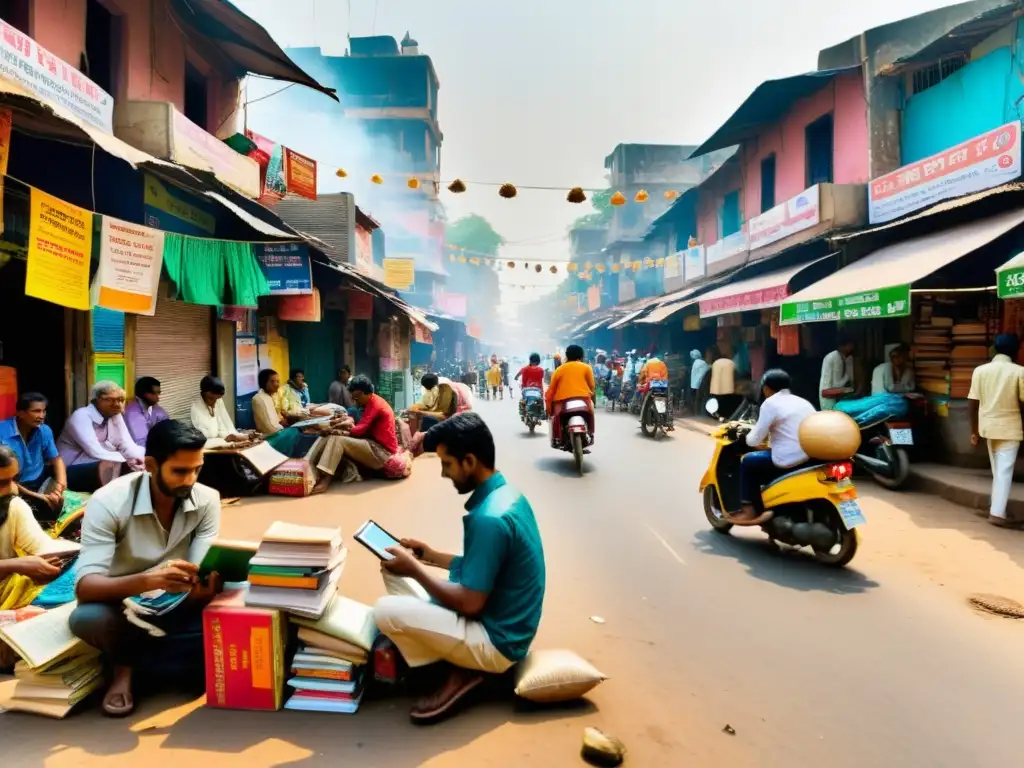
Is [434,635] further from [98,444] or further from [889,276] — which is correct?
[889,276]

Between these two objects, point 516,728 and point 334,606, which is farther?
point 334,606

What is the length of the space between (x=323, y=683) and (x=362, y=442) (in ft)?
18.7

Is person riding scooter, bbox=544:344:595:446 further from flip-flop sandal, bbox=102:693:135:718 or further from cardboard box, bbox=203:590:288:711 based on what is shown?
flip-flop sandal, bbox=102:693:135:718

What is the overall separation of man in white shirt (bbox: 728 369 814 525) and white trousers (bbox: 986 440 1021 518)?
2262 millimetres

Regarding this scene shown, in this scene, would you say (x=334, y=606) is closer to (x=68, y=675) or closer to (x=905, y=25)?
(x=68, y=675)

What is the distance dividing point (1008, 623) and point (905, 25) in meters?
13.4

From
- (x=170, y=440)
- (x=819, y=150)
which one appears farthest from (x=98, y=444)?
(x=819, y=150)

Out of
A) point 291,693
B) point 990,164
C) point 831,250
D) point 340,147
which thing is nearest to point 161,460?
point 291,693

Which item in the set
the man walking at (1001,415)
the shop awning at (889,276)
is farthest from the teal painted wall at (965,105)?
the man walking at (1001,415)

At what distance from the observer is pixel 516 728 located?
2902mm

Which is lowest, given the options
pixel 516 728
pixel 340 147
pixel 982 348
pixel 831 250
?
pixel 516 728

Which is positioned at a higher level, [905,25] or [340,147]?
[340,147]

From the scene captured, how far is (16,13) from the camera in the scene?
23.5ft

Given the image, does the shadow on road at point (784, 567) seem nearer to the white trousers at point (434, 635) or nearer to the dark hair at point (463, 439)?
the white trousers at point (434, 635)
